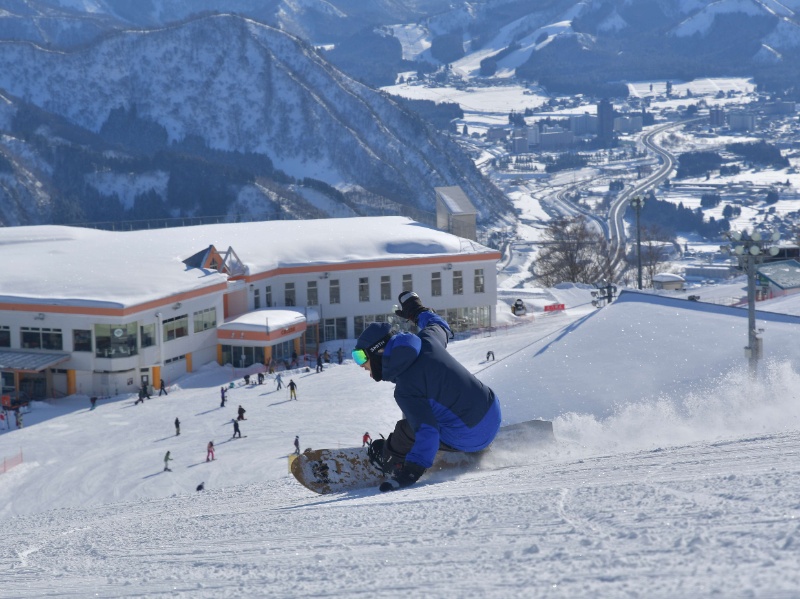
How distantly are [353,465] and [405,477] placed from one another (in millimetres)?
1109

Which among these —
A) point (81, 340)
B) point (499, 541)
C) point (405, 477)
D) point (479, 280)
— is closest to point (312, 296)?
point (479, 280)

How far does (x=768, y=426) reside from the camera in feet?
43.6

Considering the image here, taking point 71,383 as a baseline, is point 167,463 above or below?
below

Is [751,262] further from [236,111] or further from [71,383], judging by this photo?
[236,111]

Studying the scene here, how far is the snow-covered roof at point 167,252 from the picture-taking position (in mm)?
40406

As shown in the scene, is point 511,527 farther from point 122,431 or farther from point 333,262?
point 333,262

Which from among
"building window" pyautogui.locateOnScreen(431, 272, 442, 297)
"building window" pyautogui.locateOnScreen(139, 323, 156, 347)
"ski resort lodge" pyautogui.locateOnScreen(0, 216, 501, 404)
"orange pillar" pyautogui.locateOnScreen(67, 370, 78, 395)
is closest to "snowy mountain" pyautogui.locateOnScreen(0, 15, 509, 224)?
"ski resort lodge" pyautogui.locateOnScreen(0, 216, 501, 404)

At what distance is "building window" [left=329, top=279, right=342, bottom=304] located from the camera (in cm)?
4906

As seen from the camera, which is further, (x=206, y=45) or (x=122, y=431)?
(x=206, y=45)

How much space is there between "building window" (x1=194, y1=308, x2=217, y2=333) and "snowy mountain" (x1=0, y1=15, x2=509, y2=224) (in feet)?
299

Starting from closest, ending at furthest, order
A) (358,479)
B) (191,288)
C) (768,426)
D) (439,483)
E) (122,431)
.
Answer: (439,483) < (358,479) < (768,426) < (122,431) < (191,288)

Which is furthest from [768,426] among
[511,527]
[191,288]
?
[191,288]

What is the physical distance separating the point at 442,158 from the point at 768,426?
143522 mm

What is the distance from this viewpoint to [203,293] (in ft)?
140
